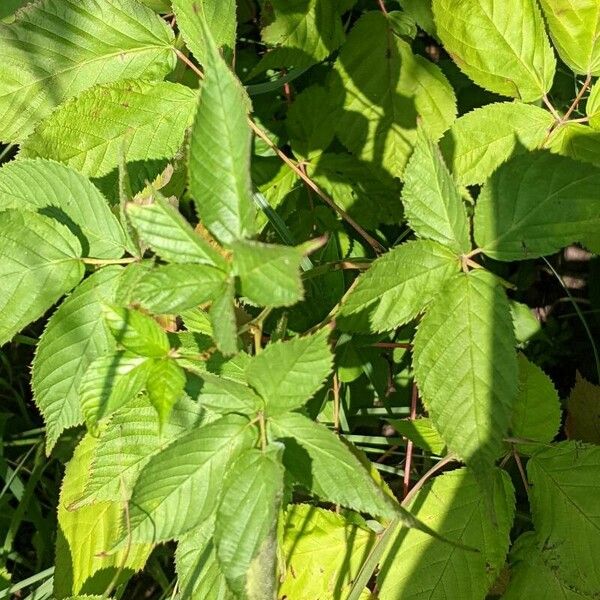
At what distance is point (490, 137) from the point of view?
1.66m

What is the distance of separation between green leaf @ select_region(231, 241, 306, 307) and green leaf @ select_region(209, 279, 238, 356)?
0.03 metres

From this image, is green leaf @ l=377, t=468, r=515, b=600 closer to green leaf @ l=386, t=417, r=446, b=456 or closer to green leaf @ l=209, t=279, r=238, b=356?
green leaf @ l=386, t=417, r=446, b=456

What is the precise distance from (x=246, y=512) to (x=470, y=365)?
491 millimetres

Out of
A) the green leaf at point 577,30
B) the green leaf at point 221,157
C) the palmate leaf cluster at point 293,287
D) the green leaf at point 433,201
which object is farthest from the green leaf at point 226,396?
the green leaf at point 577,30

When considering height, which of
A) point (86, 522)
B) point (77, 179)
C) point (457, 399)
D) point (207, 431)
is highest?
point (77, 179)

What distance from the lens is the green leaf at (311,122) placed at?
1.98 meters

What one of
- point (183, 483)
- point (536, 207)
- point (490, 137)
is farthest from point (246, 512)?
point (490, 137)

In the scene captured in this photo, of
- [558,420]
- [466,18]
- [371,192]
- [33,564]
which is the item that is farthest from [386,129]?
[33,564]

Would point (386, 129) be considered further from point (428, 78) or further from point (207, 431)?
point (207, 431)

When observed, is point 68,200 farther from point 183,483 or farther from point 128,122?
point 183,483

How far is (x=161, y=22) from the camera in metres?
1.67

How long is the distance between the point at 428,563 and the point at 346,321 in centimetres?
57

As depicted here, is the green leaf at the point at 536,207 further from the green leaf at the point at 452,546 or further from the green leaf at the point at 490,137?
the green leaf at the point at 452,546

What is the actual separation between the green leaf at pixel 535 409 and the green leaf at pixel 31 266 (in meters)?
1.00
